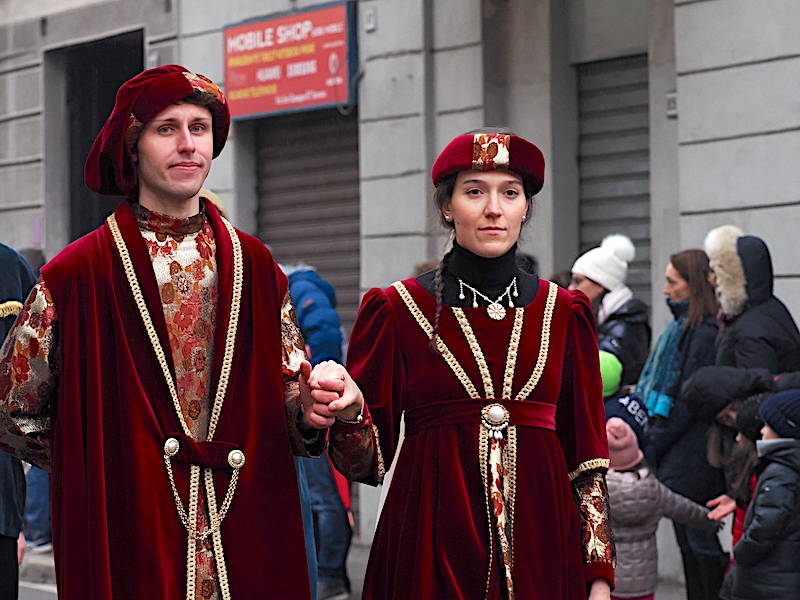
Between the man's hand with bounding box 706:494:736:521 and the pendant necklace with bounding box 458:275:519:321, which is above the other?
the pendant necklace with bounding box 458:275:519:321

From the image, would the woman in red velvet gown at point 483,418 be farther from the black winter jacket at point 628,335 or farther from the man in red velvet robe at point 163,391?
the black winter jacket at point 628,335

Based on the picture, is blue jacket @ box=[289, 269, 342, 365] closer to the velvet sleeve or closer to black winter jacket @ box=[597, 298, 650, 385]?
black winter jacket @ box=[597, 298, 650, 385]

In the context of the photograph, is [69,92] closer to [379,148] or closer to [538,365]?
[379,148]

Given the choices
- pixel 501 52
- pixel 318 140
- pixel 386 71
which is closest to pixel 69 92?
pixel 318 140

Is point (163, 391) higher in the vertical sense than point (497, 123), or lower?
lower

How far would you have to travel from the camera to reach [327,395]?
356 centimetres

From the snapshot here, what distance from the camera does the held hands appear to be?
140 inches

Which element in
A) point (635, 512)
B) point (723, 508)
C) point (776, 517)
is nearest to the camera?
point (776, 517)

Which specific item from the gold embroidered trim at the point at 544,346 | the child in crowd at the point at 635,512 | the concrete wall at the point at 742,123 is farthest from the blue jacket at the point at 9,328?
the concrete wall at the point at 742,123

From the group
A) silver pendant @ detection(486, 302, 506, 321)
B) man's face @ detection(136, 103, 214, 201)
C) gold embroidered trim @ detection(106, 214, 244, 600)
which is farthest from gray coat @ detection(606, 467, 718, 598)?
man's face @ detection(136, 103, 214, 201)

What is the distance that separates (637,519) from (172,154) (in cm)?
347

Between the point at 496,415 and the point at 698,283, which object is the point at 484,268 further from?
the point at 698,283

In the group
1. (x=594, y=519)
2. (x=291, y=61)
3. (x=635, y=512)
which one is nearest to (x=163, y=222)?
(x=594, y=519)

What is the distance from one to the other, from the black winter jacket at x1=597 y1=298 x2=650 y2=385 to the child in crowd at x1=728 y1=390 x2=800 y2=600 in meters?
2.00
